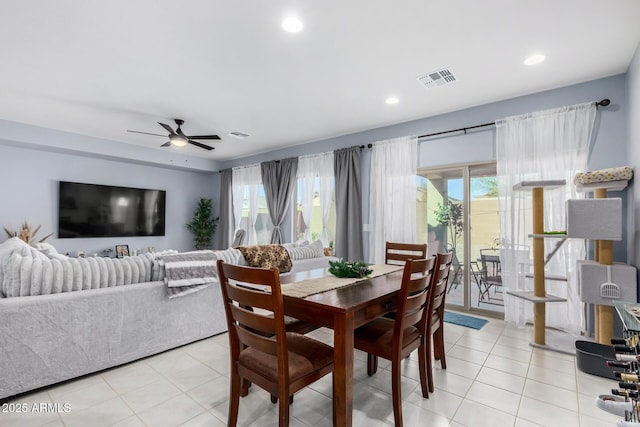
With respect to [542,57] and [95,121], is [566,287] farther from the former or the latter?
[95,121]

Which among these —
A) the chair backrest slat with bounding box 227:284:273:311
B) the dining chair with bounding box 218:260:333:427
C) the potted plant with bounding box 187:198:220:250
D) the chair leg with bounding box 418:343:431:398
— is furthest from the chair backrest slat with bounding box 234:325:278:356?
the potted plant with bounding box 187:198:220:250

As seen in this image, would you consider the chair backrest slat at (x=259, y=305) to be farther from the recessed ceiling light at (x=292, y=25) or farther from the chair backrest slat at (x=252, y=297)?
the recessed ceiling light at (x=292, y=25)

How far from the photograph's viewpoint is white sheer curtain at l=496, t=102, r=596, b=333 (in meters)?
3.12

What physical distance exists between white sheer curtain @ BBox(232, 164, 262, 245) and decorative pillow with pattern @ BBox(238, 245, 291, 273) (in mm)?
3461

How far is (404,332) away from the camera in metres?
1.90

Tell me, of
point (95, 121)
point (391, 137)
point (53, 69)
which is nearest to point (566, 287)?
point (391, 137)

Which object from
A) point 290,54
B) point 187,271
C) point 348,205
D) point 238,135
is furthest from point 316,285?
point 238,135

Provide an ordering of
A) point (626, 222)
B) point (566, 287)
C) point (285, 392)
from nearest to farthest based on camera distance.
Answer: point (285, 392) < point (626, 222) < point (566, 287)

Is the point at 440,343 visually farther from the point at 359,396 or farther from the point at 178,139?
the point at 178,139

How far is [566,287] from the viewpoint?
10.5 feet

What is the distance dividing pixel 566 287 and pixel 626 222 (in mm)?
831

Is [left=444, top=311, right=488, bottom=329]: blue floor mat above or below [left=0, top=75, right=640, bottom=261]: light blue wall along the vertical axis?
below

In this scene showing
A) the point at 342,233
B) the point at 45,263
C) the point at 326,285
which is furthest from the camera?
the point at 342,233

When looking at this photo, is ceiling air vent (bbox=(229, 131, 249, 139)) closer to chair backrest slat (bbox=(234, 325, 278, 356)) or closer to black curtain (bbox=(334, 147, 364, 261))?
black curtain (bbox=(334, 147, 364, 261))
